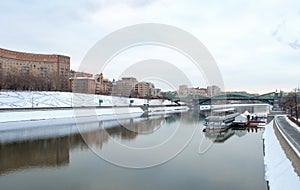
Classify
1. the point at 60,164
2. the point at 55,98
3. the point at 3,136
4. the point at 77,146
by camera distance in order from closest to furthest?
the point at 60,164, the point at 77,146, the point at 3,136, the point at 55,98

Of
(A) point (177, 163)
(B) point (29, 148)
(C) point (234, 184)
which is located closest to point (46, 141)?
(B) point (29, 148)

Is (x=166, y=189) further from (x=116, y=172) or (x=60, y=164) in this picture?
(x=60, y=164)

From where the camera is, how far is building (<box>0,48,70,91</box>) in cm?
2316

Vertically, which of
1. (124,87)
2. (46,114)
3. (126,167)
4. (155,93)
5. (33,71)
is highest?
(33,71)

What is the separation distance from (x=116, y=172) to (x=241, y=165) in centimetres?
288

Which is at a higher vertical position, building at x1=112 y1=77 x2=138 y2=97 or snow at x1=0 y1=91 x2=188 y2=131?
building at x1=112 y1=77 x2=138 y2=97

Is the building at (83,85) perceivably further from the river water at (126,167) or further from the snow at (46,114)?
the river water at (126,167)

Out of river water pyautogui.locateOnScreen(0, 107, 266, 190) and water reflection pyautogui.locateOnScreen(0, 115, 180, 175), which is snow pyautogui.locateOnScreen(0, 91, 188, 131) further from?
Result: river water pyautogui.locateOnScreen(0, 107, 266, 190)

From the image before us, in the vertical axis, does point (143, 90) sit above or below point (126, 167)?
above

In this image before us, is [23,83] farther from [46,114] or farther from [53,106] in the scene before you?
[46,114]

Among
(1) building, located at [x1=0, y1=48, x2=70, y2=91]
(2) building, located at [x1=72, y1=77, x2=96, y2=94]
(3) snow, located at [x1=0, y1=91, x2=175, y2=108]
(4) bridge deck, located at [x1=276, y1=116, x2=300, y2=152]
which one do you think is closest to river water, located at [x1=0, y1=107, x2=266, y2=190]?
(4) bridge deck, located at [x1=276, y1=116, x2=300, y2=152]

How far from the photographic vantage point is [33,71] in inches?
1358

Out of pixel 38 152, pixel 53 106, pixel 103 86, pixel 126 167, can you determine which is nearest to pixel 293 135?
pixel 126 167

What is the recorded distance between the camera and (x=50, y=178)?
4.90 metres
